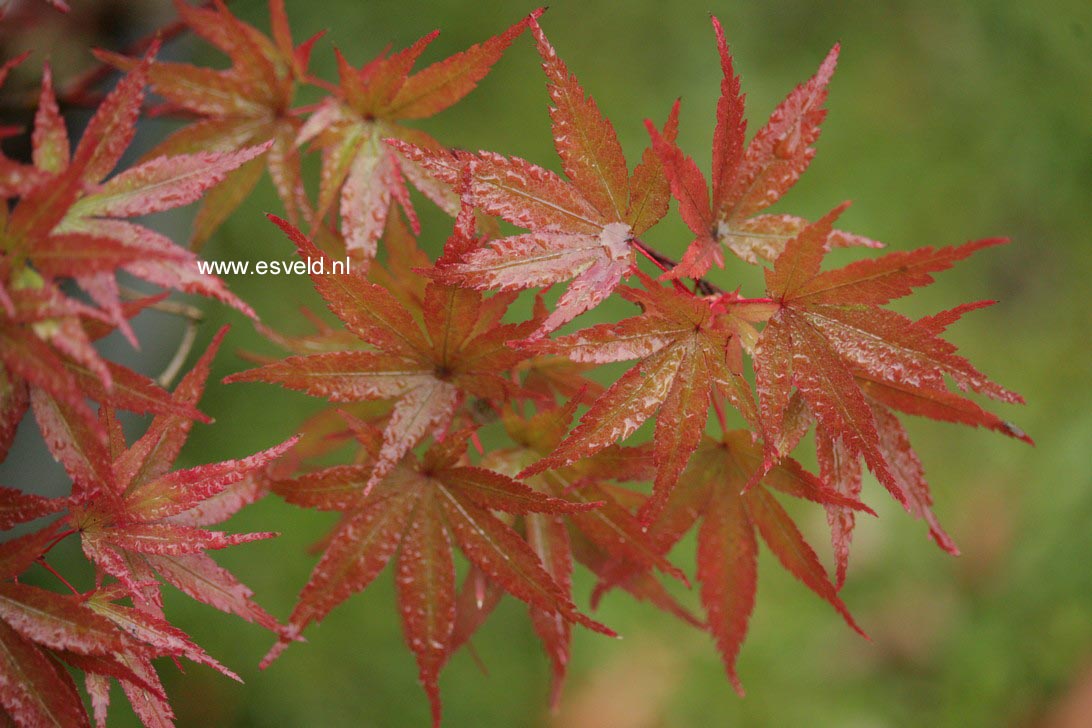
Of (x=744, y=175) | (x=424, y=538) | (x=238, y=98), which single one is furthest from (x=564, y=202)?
(x=238, y=98)

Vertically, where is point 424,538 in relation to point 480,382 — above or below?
below

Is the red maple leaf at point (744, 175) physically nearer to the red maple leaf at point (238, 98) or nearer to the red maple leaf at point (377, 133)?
the red maple leaf at point (377, 133)

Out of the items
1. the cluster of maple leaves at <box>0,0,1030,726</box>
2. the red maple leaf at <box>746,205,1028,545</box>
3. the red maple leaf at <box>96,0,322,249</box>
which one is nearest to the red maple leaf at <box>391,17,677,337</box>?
the cluster of maple leaves at <box>0,0,1030,726</box>

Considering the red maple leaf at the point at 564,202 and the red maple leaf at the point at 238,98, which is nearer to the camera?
the red maple leaf at the point at 564,202

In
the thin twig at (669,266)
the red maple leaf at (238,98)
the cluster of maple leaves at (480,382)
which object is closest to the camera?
the cluster of maple leaves at (480,382)

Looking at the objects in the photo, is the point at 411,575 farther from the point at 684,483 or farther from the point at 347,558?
Result: the point at 684,483

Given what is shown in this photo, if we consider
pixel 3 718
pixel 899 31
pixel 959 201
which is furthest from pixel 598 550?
pixel 899 31

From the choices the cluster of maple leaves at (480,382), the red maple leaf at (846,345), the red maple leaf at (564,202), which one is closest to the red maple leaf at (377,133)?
the cluster of maple leaves at (480,382)

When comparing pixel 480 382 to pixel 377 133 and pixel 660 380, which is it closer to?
pixel 660 380
